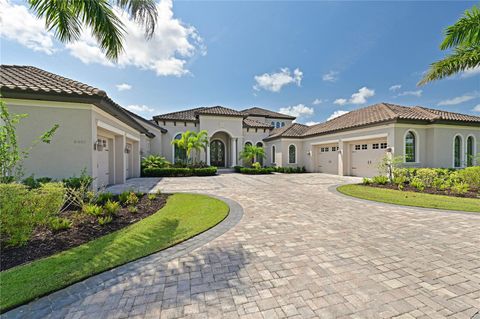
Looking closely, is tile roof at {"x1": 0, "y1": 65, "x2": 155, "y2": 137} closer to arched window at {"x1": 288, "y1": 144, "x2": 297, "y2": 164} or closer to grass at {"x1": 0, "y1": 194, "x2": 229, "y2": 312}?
grass at {"x1": 0, "y1": 194, "x2": 229, "y2": 312}

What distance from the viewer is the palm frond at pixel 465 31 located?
7.89 metres

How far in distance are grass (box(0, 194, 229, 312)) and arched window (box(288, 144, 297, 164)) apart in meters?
17.8

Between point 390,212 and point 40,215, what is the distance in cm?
938

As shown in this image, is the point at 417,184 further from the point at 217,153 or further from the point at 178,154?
the point at 178,154

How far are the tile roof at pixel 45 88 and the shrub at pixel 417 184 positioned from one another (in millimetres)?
15181

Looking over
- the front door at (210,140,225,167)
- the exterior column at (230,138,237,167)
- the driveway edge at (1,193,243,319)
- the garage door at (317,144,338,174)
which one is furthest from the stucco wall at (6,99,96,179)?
the front door at (210,140,225,167)

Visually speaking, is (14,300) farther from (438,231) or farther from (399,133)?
(399,133)

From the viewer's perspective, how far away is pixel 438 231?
16.3 ft

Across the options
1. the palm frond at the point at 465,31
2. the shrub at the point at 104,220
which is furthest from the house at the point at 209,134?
the palm frond at the point at 465,31

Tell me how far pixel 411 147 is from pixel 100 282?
57.1 feet

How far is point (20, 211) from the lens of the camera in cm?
394

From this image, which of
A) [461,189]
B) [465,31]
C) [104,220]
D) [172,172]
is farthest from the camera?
[172,172]

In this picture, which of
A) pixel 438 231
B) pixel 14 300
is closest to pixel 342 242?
pixel 438 231

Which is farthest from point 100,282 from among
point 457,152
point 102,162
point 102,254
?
point 457,152
